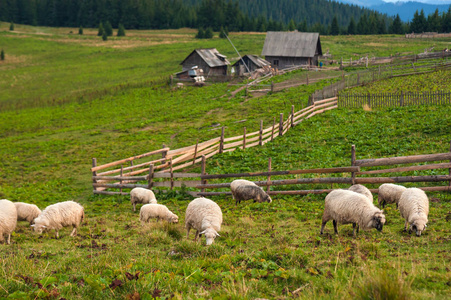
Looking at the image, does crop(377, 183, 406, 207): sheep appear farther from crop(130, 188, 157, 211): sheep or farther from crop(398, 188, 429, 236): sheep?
crop(130, 188, 157, 211): sheep

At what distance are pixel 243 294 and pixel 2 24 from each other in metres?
122

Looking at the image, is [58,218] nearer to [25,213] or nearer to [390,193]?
[25,213]

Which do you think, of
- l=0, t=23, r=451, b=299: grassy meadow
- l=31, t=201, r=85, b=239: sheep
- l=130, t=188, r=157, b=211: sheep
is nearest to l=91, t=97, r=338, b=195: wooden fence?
l=0, t=23, r=451, b=299: grassy meadow

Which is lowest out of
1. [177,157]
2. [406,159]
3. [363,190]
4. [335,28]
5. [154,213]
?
[177,157]

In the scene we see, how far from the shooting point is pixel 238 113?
1268 inches

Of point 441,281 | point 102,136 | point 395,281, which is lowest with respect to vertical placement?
point 102,136

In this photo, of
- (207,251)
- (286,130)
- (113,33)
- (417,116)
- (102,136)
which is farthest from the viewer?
(113,33)

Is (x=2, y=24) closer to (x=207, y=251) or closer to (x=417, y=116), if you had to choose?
(x=417, y=116)

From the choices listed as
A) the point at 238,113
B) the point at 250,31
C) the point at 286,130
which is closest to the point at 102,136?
the point at 238,113

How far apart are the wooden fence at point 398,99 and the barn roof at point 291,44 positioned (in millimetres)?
25892

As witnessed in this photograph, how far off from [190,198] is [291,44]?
42.2m

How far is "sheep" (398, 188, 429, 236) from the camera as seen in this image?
9.02 m

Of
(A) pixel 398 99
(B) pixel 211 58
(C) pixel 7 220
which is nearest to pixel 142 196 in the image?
(C) pixel 7 220

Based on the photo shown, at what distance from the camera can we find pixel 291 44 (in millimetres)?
53875
